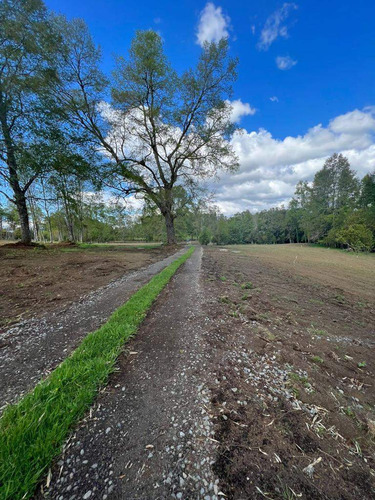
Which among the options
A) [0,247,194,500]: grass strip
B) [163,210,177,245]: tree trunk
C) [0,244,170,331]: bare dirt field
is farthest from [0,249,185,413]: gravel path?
[163,210,177,245]: tree trunk

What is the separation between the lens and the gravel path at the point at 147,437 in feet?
4.54

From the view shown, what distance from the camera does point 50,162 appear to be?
13281 millimetres

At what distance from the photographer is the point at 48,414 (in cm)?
183

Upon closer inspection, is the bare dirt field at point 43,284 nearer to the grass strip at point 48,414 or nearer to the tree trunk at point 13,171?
the grass strip at point 48,414

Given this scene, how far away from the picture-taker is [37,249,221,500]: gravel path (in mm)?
Answer: 1384

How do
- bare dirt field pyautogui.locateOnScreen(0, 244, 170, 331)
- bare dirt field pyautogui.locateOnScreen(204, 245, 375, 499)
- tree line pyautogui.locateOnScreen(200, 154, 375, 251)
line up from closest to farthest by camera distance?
1. bare dirt field pyautogui.locateOnScreen(204, 245, 375, 499)
2. bare dirt field pyautogui.locateOnScreen(0, 244, 170, 331)
3. tree line pyautogui.locateOnScreen(200, 154, 375, 251)

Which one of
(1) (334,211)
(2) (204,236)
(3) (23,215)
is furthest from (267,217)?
(3) (23,215)

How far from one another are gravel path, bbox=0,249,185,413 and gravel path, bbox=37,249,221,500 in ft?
3.55

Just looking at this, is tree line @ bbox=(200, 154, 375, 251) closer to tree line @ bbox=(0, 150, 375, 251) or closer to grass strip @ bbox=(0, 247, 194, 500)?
tree line @ bbox=(0, 150, 375, 251)

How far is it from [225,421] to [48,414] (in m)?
1.84

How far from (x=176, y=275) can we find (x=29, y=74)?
18.3 metres

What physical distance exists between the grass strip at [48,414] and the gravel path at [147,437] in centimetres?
13

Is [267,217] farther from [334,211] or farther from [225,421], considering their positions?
[225,421]

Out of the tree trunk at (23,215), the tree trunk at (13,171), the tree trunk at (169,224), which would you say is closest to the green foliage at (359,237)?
the tree trunk at (169,224)
